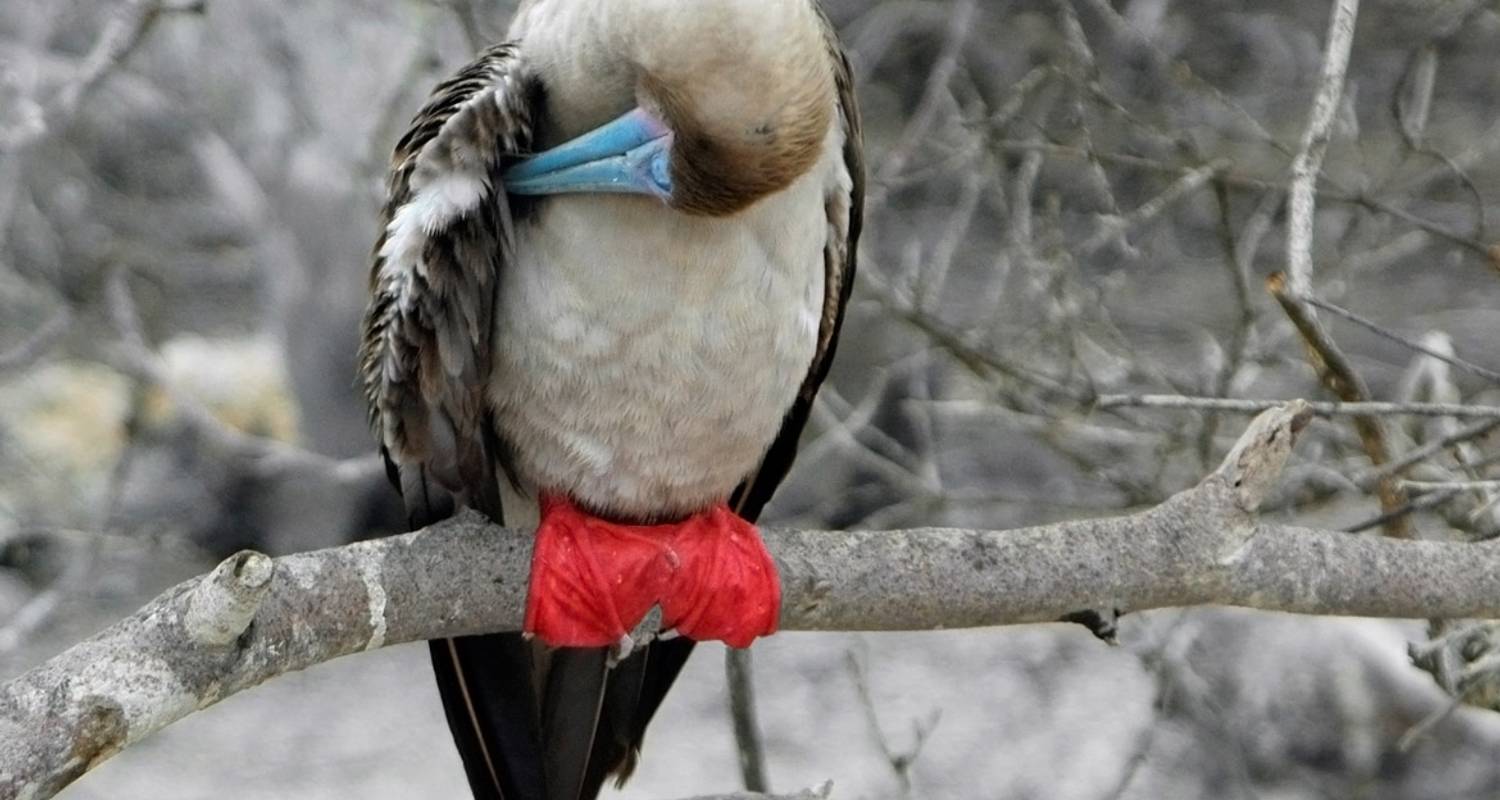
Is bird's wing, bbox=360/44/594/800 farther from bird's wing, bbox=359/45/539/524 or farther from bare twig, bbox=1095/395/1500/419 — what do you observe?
bare twig, bbox=1095/395/1500/419

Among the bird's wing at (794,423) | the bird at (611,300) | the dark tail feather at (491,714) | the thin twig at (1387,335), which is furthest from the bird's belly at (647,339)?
the thin twig at (1387,335)

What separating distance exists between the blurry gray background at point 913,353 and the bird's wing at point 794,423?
85cm

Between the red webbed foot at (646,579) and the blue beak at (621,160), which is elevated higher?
the blue beak at (621,160)

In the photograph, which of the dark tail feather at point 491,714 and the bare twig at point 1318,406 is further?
the dark tail feather at point 491,714

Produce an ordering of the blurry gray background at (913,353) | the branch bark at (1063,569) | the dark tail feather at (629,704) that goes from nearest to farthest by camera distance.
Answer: the branch bark at (1063,569) → the dark tail feather at (629,704) → the blurry gray background at (913,353)

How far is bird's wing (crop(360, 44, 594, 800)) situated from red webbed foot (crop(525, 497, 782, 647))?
0.15 meters

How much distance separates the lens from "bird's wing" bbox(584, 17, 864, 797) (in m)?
2.40

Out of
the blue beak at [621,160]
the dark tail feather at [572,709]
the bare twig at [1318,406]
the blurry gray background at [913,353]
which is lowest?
the blurry gray background at [913,353]

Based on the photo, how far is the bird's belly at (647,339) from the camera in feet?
7.07

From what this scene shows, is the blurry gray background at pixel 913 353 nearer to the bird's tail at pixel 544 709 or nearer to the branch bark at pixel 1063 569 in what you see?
the branch bark at pixel 1063 569

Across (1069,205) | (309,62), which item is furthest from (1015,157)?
(309,62)

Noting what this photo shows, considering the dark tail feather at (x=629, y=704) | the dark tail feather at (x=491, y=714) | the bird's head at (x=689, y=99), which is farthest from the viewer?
the dark tail feather at (x=629, y=704)

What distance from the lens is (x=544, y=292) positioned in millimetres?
2193

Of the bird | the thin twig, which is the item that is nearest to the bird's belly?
the bird
